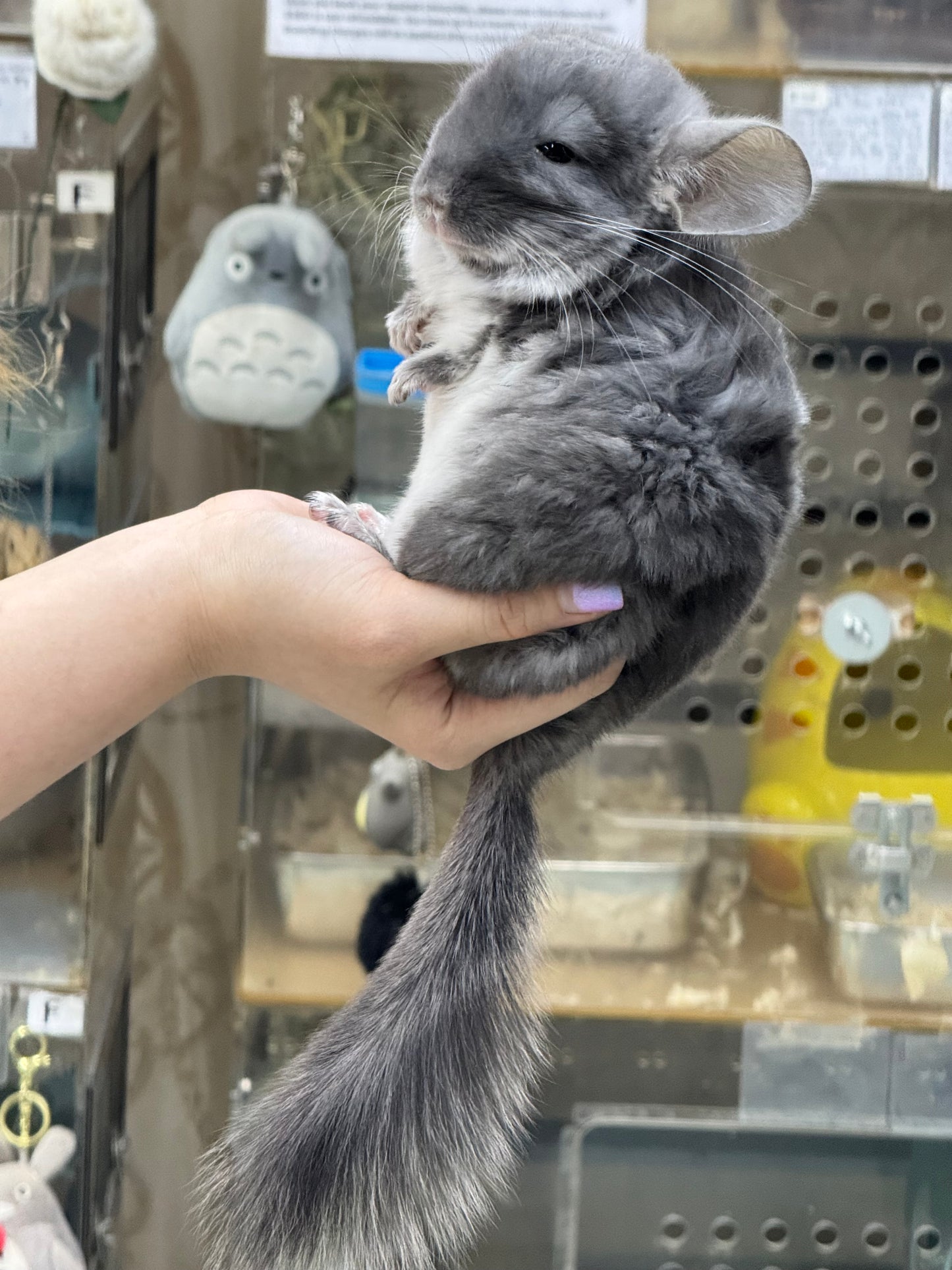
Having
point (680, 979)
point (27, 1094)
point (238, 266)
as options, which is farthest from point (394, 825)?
point (238, 266)

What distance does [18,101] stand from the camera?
3.37ft

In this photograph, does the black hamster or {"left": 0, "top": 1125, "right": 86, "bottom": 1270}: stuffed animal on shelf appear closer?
the black hamster

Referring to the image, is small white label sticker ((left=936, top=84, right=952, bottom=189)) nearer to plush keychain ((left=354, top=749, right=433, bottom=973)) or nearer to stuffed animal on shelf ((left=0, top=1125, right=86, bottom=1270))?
plush keychain ((left=354, top=749, right=433, bottom=973))

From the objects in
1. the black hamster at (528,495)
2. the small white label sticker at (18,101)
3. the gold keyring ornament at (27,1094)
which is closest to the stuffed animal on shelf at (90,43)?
the small white label sticker at (18,101)

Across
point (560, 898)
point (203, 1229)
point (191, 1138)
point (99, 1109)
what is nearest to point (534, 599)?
point (203, 1229)

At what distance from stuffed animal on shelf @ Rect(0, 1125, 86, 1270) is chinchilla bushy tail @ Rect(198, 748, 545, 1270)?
0.43m

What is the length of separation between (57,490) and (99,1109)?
58cm

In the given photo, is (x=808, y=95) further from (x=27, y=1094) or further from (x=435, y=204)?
(x=27, y=1094)

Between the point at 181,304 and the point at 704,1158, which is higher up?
the point at 181,304

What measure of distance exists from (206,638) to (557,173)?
327mm

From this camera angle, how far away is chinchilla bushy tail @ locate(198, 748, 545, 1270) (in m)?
0.64

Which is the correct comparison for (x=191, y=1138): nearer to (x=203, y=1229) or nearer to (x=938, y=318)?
(x=203, y=1229)

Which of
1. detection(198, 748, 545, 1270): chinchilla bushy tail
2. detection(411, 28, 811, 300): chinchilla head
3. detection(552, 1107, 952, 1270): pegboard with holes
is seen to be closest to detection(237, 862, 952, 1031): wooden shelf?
detection(552, 1107, 952, 1270): pegboard with holes

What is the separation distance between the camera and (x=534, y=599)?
63 centimetres
